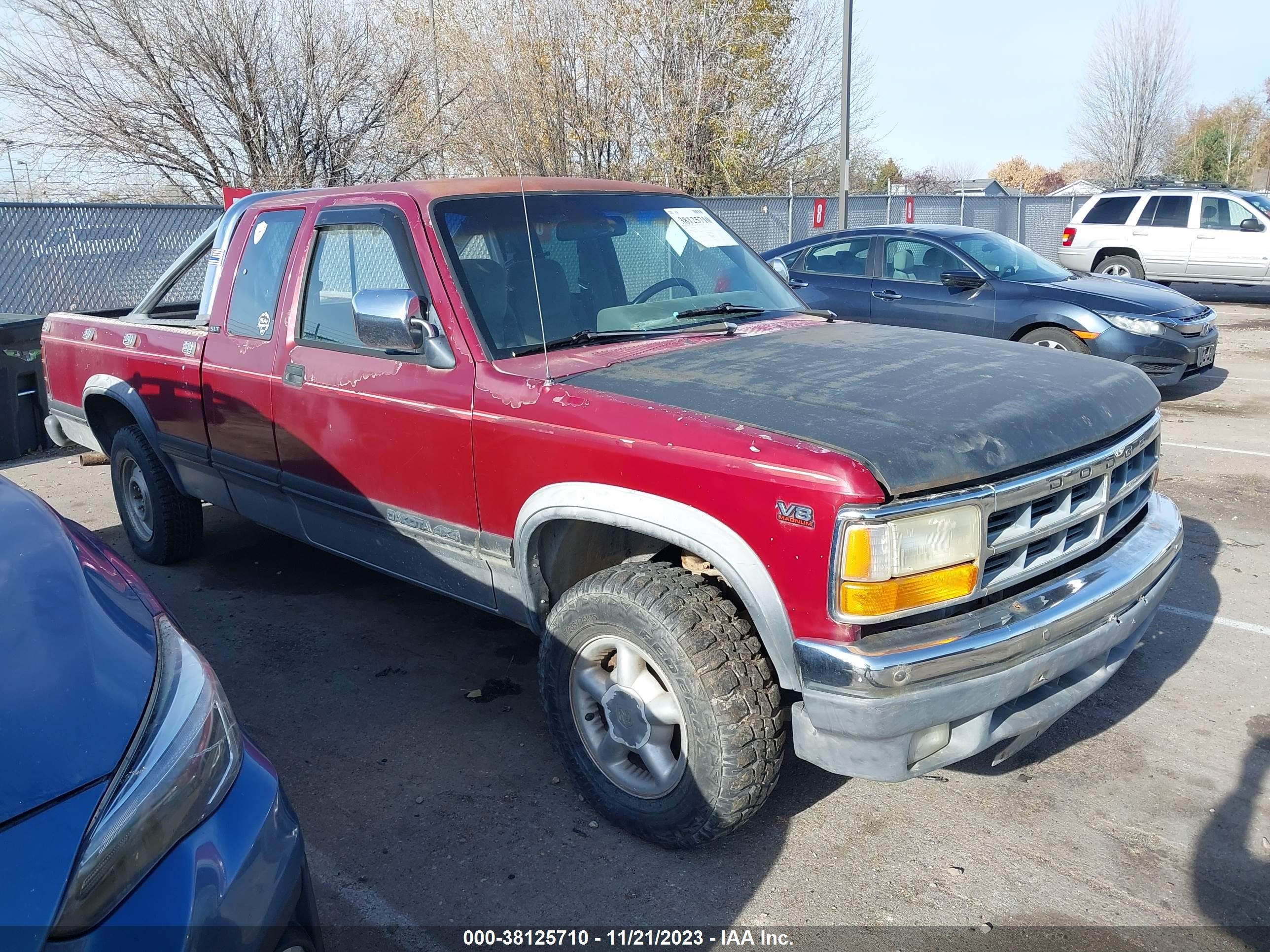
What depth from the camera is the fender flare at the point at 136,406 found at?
527 cm

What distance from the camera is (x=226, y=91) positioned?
1739cm

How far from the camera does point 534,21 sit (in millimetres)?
19219

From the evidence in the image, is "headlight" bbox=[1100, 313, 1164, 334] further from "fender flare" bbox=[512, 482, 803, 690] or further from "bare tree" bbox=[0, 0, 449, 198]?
"bare tree" bbox=[0, 0, 449, 198]

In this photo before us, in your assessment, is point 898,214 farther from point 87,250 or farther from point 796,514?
point 796,514

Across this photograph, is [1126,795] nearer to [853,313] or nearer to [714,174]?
[853,313]

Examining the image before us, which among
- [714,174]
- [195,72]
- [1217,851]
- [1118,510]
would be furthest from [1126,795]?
[714,174]

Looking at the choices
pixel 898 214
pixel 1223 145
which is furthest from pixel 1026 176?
pixel 898 214

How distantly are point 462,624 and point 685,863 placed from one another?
2.11 m

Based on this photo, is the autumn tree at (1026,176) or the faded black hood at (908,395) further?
the autumn tree at (1026,176)

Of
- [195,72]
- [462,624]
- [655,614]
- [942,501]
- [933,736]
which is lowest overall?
[462,624]

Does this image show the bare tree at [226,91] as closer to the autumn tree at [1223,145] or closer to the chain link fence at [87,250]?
the chain link fence at [87,250]

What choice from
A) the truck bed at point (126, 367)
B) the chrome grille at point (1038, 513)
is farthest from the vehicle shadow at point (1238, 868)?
the truck bed at point (126, 367)

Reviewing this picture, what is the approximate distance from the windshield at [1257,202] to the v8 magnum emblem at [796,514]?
56.0 ft

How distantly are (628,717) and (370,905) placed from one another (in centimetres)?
91
